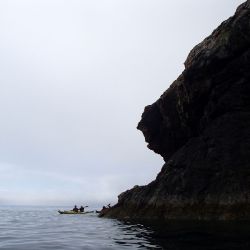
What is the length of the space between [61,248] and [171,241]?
6.82 m

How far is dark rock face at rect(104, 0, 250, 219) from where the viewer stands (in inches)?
1544

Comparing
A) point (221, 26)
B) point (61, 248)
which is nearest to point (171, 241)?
point (61, 248)

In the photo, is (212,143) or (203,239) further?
(212,143)

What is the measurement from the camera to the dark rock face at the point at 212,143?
39.2 metres

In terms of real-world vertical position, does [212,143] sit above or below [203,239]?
above

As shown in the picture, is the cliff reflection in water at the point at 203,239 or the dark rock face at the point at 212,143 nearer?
the cliff reflection in water at the point at 203,239

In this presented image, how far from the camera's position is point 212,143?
44156 millimetres

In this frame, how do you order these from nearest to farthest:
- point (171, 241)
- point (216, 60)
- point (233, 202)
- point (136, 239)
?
point (171, 241) → point (136, 239) → point (233, 202) → point (216, 60)

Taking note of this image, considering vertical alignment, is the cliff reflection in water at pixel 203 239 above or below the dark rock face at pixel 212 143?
below

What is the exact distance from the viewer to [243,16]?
139 ft

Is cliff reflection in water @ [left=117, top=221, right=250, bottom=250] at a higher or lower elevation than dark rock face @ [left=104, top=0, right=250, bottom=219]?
lower

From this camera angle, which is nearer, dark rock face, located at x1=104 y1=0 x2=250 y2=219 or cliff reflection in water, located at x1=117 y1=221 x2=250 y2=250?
cliff reflection in water, located at x1=117 y1=221 x2=250 y2=250

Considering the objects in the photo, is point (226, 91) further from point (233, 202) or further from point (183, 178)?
point (233, 202)

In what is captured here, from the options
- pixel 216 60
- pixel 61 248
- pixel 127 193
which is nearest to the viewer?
pixel 61 248
